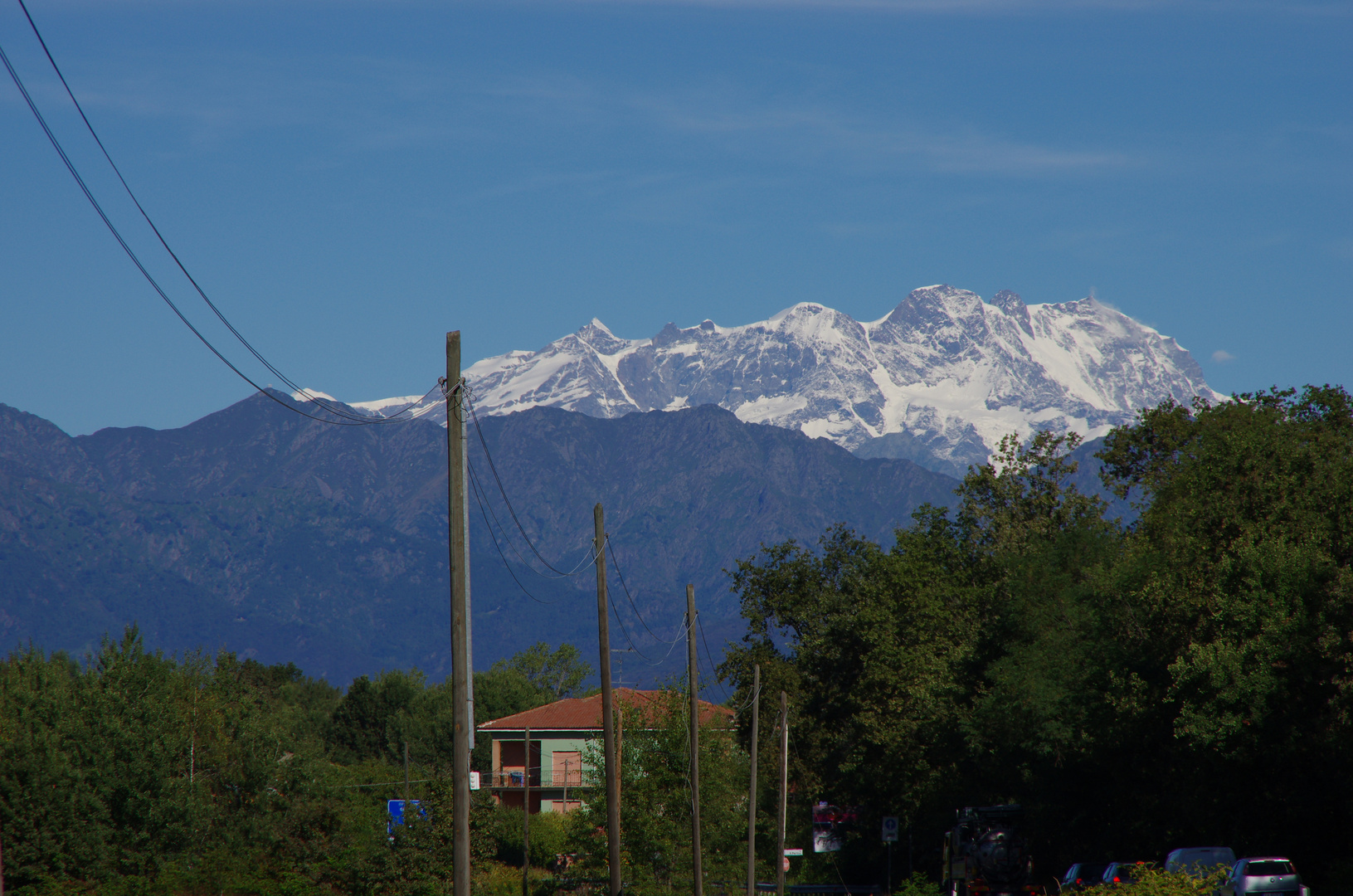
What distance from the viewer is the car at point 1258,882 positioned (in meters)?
25.5

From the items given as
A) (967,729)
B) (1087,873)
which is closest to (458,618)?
(1087,873)

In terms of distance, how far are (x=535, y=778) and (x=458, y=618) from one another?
8072 centimetres

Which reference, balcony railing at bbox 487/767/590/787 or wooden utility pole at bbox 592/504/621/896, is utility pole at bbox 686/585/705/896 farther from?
balcony railing at bbox 487/767/590/787

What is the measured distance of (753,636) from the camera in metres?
85.8

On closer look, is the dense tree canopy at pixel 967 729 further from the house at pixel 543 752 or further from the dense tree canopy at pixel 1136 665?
the house at pixel 543 752

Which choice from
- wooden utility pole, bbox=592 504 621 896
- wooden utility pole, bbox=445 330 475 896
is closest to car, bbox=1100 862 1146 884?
wooden utility pole, bbox=592 504 621 896

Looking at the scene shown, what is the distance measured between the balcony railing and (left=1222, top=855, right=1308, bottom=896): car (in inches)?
Answer: 2755

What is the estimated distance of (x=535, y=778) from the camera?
324 ft

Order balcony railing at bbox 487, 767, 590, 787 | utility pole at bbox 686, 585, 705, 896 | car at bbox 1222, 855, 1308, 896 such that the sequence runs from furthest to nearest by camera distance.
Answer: balcony railing at bbox 487, 767, 590, 787 → utility pole at bbox 686, 585, 705, 896 → car at bbox 1222, 855, 1308, 896

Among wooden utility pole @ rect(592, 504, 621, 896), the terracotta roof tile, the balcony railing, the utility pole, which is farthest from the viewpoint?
the terracotta roof tile

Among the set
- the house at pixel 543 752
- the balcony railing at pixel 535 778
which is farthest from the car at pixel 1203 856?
the balcony railing at pixel 535 778

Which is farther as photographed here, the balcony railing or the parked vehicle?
the balcony railing

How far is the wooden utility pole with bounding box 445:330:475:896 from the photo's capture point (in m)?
19.8

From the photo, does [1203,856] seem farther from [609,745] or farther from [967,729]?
[967,729]
